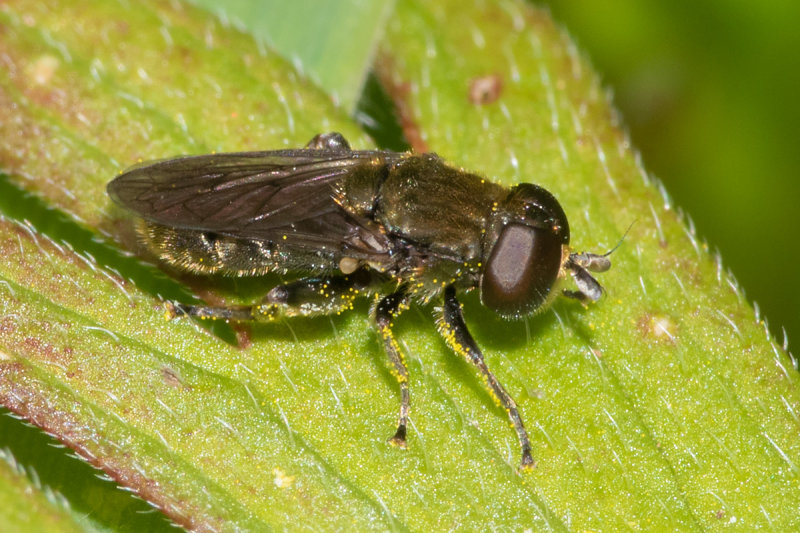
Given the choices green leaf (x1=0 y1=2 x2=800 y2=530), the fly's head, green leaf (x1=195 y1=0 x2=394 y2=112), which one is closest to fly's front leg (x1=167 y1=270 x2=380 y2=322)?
green leaf (x1=0 y1=2 x2=800 y2=530)

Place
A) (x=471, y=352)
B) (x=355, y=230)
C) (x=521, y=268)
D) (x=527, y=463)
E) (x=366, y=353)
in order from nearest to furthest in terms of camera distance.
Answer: (x=527, y=463), (x=521, y=268), (x=471, y=352), (x=355, y=230), (x=366, y=353)

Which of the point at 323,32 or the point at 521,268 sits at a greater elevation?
the point at 521,268

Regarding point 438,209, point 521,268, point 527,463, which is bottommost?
point 527,463

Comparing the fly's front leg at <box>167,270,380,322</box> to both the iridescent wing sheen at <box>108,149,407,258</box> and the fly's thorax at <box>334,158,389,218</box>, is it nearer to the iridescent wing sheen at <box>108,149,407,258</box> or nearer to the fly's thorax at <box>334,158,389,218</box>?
the iridescent wing sheen at <box>108,149,407,258</box>

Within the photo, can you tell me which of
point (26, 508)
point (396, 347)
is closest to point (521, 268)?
point (396, 347)

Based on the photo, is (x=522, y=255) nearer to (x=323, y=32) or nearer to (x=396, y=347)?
(x=396, y=347)

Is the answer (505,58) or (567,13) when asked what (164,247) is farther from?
(567,13)

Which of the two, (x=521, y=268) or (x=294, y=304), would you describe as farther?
(x=294, y=304)
